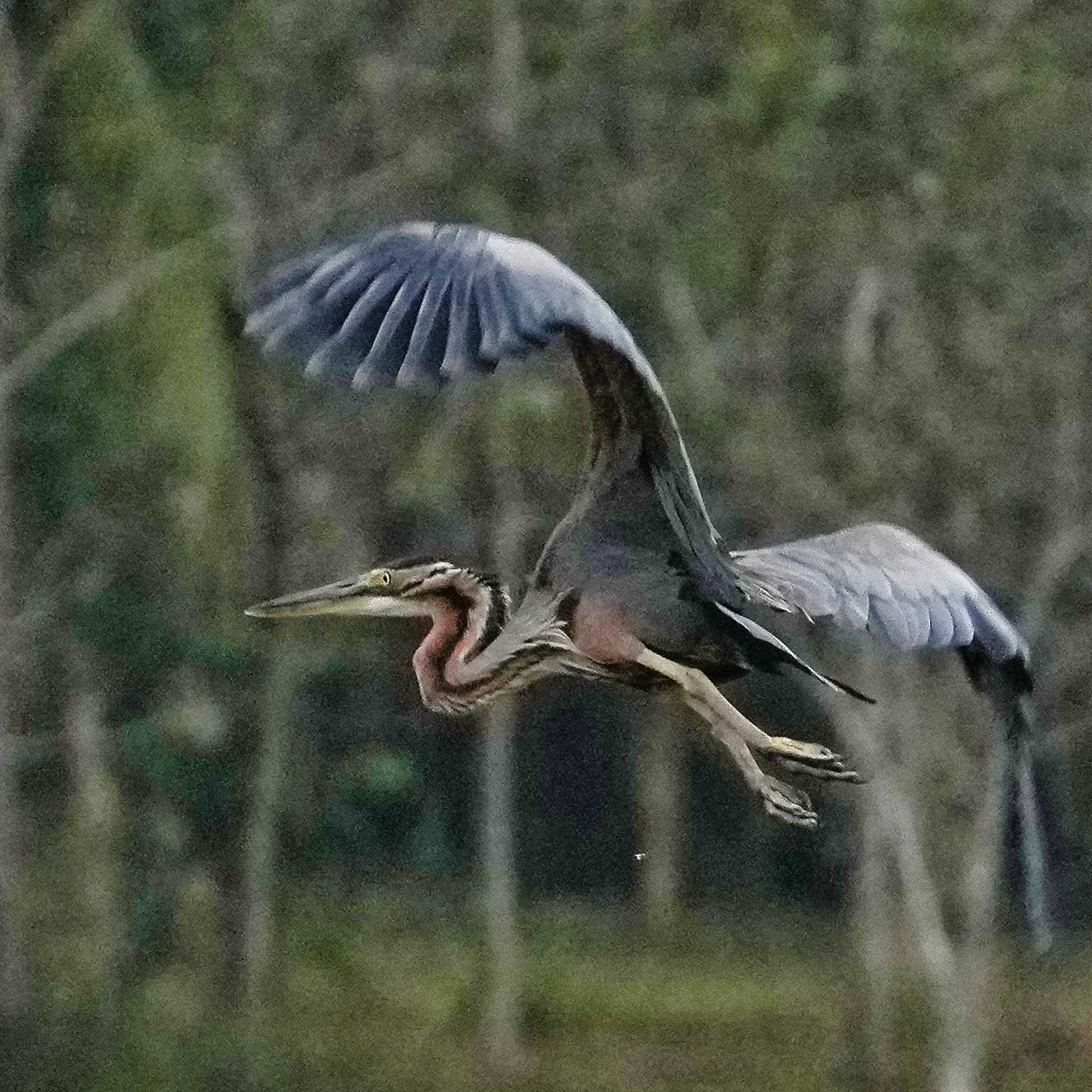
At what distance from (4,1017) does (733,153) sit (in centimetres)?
260

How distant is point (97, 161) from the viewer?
4.46 m

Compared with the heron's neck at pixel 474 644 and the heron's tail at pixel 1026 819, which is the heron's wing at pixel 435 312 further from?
the heron's tail at pixel 1026 819

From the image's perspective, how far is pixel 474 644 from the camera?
140 centimetres

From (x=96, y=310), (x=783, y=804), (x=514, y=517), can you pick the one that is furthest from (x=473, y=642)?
(x=96, y=310)

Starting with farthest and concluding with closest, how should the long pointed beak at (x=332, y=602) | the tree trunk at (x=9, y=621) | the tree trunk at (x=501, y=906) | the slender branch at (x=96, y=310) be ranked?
the tree trunk at (x=501, y=906)
the tree trunk at (x=9, y=621)
the slender branch at (x=96, y=310)
the long pointed beak at (x=332, y=602)

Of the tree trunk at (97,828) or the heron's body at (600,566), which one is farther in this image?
the tree trunk at (97,828)

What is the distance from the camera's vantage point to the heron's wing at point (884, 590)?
4.72 ft

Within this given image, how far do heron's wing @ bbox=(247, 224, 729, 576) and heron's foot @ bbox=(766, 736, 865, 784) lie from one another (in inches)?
10.7

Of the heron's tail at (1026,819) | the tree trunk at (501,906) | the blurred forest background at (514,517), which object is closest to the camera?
the heron's tail at (1026,819)

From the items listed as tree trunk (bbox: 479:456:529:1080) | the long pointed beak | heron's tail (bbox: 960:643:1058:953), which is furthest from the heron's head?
tree trunk (bbox: 479:456:529:1080)

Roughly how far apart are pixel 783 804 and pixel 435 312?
0.45m

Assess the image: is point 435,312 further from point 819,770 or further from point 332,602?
point 819,770

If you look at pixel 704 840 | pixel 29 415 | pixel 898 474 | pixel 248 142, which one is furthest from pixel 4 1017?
pixel 898 474

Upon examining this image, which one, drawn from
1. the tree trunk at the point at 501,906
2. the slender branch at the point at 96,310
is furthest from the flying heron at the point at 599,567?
the tree trunk at the point at 501,906
